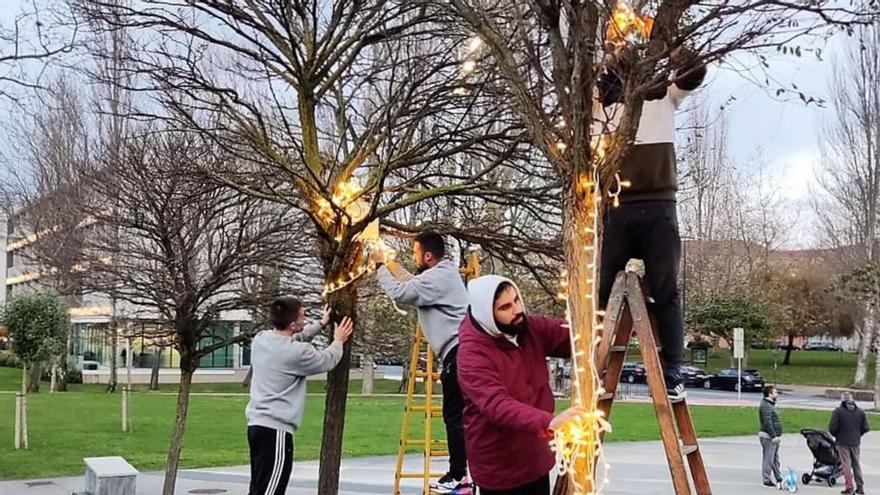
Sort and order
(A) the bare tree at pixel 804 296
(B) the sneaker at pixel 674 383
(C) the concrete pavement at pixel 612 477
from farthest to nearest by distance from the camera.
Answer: (A) the bare tree at pixel 804 296 < (C) the concrete pavement at pixel 612 477 < (B) the sneaker at pixel 674 383

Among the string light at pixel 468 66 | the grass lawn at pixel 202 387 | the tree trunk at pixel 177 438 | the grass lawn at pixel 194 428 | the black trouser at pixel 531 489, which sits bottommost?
the grass lawn at pixel 202 387

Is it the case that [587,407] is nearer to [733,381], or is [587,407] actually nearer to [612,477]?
[612,477]

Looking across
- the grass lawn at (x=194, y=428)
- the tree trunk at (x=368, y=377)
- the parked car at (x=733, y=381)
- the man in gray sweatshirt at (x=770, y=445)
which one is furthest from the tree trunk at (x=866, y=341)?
the man in gray sweatshirt at (x=770, y=445)

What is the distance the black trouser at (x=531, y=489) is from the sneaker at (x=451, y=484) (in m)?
1.95

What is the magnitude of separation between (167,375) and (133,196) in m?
A: 36.7

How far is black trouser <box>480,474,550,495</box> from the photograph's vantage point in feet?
12.9

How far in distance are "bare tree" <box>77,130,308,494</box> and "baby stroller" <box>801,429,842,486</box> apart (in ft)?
28.7

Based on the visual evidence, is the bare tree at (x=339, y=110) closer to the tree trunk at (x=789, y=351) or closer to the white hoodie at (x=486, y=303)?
the white hoodie at (x=486, y=303)

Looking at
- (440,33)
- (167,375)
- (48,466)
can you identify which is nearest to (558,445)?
(440,33)

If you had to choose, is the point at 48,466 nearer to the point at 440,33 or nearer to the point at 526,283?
the point at 440,33

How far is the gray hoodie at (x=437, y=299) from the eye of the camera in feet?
18.1

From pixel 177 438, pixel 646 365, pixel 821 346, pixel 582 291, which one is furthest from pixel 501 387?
pixel 821 346

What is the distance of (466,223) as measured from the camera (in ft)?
28.6

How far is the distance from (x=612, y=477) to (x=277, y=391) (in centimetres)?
956
